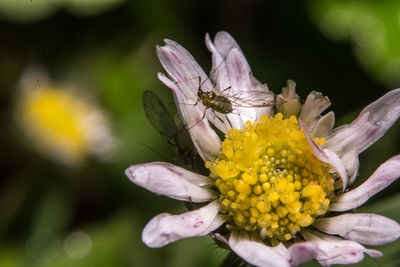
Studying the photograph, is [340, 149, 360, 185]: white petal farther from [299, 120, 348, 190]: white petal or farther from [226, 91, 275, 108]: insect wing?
[226, 91, 275, 108]: insect wing

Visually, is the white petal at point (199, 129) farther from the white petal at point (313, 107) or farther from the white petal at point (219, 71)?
the white petal at point (313, 107)

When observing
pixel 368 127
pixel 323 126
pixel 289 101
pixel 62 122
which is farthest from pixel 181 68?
pixel 62 122

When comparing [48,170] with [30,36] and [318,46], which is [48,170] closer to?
[30,36]

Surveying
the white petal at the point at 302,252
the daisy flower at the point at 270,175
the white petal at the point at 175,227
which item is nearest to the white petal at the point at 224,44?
the daisy flower at the point at 270,175

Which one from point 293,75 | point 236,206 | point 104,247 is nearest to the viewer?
point 236,206

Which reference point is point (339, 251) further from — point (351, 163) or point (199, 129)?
point (199, 129)

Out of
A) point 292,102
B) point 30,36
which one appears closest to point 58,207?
point 30,36

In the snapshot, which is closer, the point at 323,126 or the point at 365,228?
the point at 365,228
